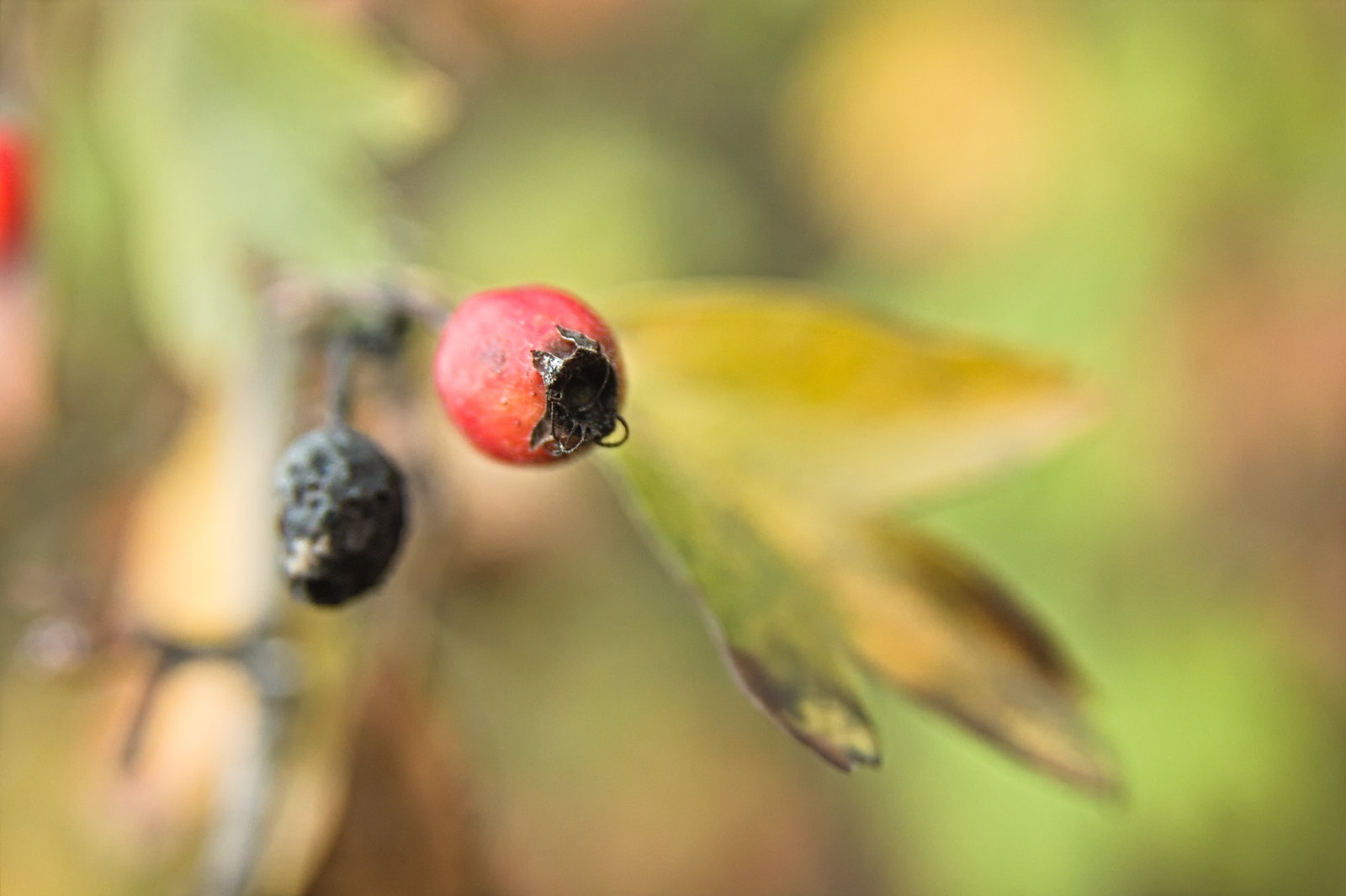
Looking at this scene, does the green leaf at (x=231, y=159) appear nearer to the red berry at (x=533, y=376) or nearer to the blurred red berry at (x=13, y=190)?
the blurred red berry at (x=13, y=190)

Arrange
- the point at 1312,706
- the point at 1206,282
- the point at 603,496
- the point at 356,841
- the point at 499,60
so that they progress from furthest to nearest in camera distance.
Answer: the point at 499,60, the point at 603,496, the point at 1206,282, the point at 1312,706, the point at 356,841

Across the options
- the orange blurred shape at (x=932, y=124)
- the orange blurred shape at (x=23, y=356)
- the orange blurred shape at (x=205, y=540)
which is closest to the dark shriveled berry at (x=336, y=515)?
the orange blurred shape at (x=205, y=540)

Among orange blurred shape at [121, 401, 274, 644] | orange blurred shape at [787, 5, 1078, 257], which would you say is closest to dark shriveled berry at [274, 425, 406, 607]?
orange blurred shape at [121, 401, 274, 644]

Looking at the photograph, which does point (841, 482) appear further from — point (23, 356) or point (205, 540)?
point (23, 356)

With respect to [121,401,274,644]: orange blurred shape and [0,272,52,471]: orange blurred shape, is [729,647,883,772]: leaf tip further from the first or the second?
[0,272,52,471]: orange blurred shape

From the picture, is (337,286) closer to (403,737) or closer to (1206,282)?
(403,737)

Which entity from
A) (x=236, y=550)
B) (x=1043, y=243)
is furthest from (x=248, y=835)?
(x=1043, y=243)
